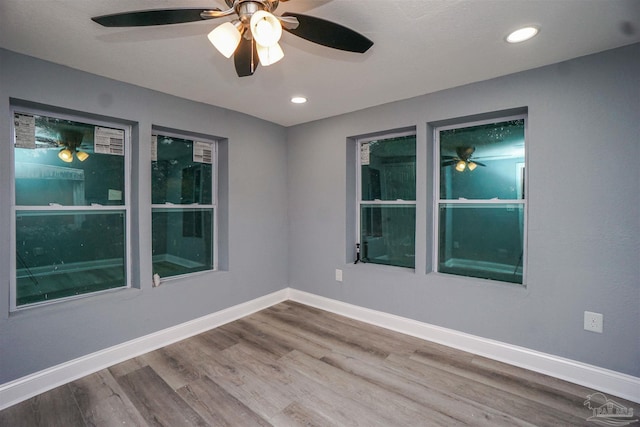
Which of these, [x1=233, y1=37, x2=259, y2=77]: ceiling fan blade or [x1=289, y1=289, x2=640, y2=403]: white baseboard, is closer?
[x1=233, y1=37, x2=259, y2=77]: ceiling fan blade

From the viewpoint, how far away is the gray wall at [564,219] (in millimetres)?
2125

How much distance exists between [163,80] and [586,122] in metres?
3.42

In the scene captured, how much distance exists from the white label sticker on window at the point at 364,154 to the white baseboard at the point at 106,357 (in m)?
2.23

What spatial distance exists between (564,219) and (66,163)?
4.07 meters

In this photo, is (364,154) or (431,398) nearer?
(431,398)

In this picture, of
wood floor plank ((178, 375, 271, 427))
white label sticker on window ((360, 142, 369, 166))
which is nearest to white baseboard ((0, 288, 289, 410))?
wood floor plank ((178, 375, 271, 427))

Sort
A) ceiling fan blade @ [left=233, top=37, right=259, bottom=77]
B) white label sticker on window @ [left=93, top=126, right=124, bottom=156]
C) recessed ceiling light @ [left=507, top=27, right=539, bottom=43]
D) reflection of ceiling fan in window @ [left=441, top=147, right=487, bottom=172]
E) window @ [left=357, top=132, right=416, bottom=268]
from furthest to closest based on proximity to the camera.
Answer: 1. window @ [left=357, top=132, right=416, bottom=268]
2. reflection of ceiling fan in window @ [left=441, top=147, right=487, bottom=172]
3. white label sticker on window @ [left=93, top=126, right=124, bottom=156]
4. recessed ceiling light @ [left=507, top=27, right=539, bottom=43]
5. ceiling fan blade @ [left=233, top=37, right=259, bottom=77]

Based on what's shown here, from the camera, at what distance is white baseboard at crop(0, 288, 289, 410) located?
2.12 m

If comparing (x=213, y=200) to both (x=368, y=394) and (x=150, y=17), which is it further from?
(x=368, y=394)

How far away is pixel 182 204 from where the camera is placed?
10.8 ft

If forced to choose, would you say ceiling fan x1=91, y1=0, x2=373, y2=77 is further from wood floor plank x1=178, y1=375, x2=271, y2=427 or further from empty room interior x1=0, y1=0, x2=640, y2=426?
wood floor plank x1=178, y1=375, x2=271, y2=427

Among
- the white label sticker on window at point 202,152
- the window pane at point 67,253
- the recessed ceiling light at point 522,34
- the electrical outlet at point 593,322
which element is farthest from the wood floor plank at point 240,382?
the recessed ceiling light at point 522,34

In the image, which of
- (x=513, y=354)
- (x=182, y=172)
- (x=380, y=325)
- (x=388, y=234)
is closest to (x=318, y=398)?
(x=380, y=325)

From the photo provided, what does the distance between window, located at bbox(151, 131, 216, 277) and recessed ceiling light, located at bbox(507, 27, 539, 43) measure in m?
3.00
